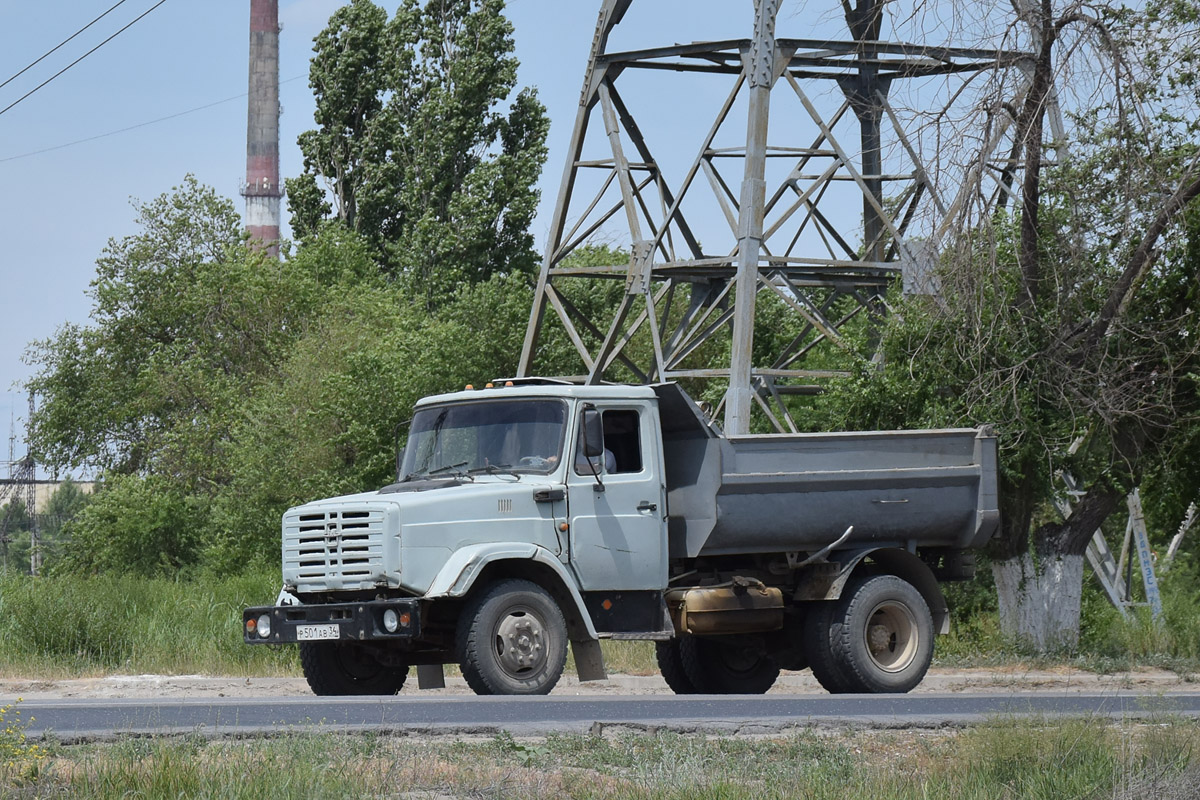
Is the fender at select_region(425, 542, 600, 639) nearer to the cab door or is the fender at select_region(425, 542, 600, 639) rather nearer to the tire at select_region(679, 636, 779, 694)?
the cab door

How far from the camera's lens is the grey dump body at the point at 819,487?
1362 centimetres

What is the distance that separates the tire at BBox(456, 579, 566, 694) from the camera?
479 inches

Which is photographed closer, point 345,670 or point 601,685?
point 345,670

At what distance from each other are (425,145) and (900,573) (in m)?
34.0

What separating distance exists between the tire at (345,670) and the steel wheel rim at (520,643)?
164 centimetres

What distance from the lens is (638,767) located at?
809 centimetres

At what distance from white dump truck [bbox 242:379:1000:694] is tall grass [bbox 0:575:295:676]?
4850mm

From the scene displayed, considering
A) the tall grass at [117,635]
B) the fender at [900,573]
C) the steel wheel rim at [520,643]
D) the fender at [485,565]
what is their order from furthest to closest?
the tall grass at [117,635], the fender at [900,573], the steel wheel rim at [520,643], the fender at [485,565]

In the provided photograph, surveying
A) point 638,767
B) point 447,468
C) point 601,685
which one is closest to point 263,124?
point 601,685

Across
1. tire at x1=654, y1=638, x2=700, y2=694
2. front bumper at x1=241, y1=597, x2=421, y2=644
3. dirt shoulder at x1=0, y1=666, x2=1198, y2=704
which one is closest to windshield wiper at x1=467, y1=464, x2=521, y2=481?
front bumper at x1=241, y1=597, x2=421, y2=644

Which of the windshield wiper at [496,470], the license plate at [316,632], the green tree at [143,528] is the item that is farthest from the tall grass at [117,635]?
the green tree at [143,528]

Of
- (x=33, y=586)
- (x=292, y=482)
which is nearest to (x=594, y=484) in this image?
(x=33, y=586)

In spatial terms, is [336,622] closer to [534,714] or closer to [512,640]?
[512,640]

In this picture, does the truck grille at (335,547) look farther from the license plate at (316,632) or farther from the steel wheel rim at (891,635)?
the steel wheel rim at (891,635)
